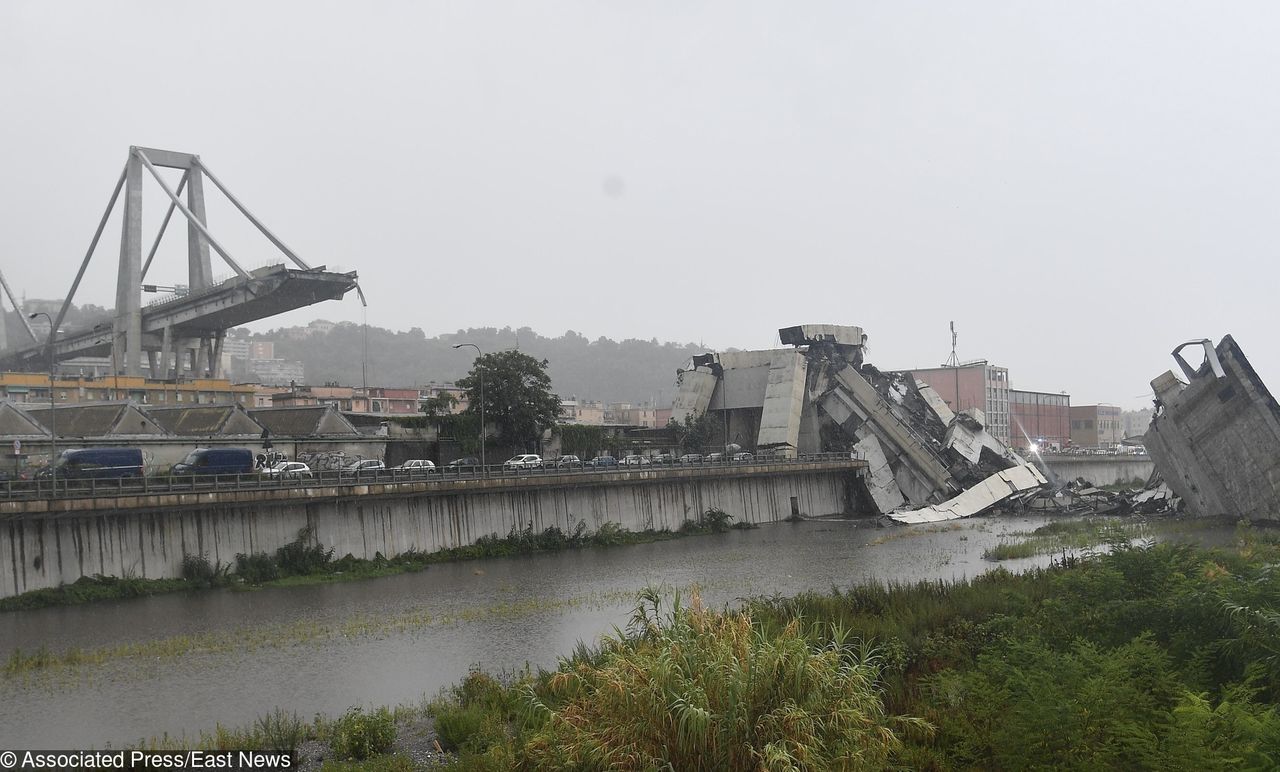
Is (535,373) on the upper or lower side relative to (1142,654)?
upper

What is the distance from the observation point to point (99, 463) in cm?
3941

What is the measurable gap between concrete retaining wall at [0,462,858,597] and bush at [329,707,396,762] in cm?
2032

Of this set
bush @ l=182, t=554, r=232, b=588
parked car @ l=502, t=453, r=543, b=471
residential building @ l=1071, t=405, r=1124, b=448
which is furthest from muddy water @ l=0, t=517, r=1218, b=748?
residential building @ l=1071, t=405, r=1124, b=448

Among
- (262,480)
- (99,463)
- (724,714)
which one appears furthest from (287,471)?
(724,714)

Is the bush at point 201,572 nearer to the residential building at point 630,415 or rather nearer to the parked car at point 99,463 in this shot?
the parked car at point 99,463

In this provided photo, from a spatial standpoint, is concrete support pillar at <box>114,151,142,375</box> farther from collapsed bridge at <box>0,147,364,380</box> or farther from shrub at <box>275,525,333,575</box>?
shrub at <box>275,525,333,575</box>

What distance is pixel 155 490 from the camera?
35000 mm

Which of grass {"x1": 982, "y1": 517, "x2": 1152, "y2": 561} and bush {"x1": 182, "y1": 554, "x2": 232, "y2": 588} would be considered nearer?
bush {"x1": 182, "y1": 554, "x2": 232, "y2": 588}

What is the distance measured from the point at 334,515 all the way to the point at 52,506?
10873mm

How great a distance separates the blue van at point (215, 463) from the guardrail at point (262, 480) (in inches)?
66.8

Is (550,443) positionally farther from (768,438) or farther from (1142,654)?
(1142,654)

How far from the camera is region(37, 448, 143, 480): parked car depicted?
124ft

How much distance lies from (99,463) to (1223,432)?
173 feet

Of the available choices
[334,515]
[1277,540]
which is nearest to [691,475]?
[334,515]
